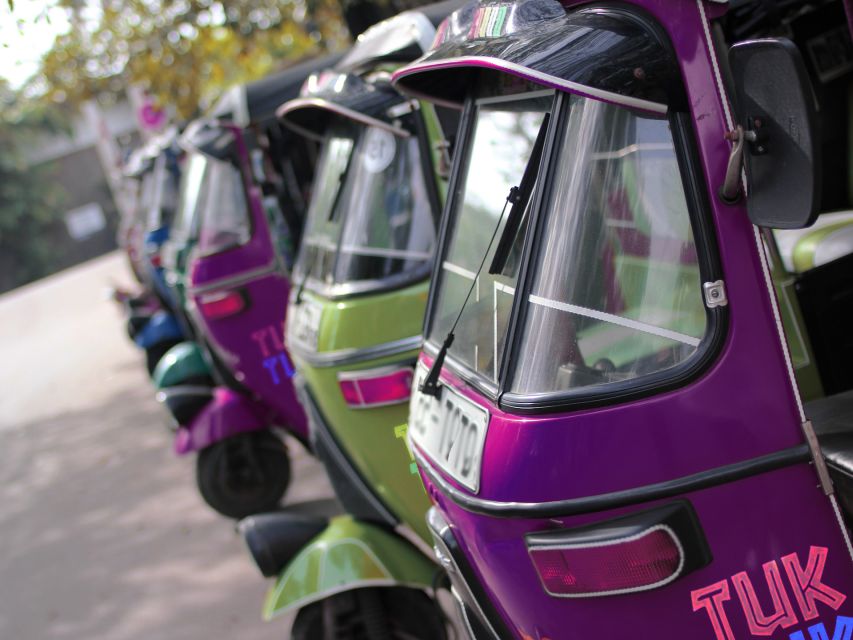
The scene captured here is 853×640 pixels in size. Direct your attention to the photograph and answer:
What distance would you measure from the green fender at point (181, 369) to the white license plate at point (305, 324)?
2.66 meters

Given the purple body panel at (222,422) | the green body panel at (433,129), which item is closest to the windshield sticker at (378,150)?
the green body panel at (433,129)

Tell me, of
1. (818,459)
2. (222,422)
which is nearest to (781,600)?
(818,459)

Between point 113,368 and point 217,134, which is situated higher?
point 217,134

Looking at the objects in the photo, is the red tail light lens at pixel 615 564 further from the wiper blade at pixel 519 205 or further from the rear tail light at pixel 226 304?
the rear tail light at pixel 226 304

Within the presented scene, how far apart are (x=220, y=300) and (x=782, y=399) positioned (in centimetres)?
421

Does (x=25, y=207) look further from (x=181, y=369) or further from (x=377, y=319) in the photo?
(x=377, y=319)

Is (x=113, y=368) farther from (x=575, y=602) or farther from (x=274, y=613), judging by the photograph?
(x=575, y=602)

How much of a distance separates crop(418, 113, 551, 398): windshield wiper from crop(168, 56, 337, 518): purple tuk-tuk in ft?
10.6

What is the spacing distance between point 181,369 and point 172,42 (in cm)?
404

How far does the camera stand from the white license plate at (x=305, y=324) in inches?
146

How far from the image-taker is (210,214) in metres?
6.08

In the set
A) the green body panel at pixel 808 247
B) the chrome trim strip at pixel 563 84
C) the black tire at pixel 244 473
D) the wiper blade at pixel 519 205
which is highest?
the chrome trim strip at pixel 563 84

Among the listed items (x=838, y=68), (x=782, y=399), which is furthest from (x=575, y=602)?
(x=838, y=68)

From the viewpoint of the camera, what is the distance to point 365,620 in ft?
10.4
